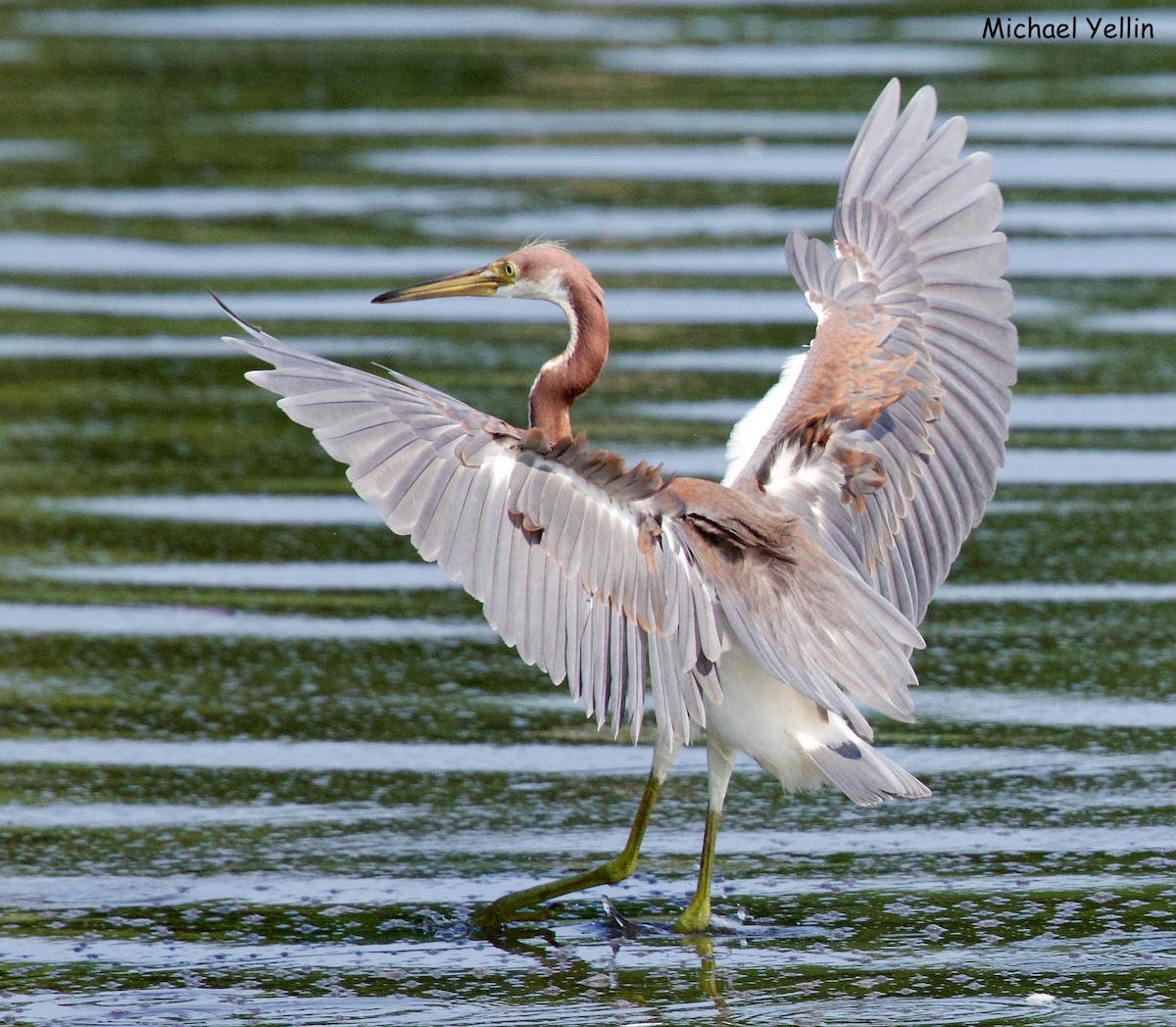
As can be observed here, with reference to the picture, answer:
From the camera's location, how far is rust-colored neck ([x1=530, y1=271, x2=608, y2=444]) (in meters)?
6.00

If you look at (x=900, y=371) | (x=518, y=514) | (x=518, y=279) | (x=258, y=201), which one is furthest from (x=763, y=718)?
(x=258, y=201)

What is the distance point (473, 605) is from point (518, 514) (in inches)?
106

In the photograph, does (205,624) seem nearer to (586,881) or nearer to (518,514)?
(586,881)

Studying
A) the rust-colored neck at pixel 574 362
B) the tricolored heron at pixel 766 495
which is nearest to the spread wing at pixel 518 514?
the tricolored heron at pixel 766 495

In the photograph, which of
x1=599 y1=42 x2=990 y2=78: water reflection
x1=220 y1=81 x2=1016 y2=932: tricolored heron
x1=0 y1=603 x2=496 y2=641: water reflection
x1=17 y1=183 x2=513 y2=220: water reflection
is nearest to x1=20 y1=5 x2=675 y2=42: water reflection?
x1=599 y1=42 x2=990 y2=78: water reflection

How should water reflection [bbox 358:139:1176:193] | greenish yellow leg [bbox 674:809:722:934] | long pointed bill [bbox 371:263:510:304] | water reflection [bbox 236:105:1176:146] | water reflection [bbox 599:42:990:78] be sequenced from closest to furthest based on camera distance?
greenish yellow leg [bbox 674:809:722:934], long pointed bill [bbox 371:263:510:304], water reflection [bbox 358:139:1176:193], water reflection [bbox 236:105:1176:146], water reflection [bbox 599:42:990:78]

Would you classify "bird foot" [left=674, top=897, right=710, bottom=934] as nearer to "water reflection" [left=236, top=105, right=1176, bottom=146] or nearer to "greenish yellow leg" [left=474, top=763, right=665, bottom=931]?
"greenish yellow leg" [left=474, top=763, right=665, bottom=931]

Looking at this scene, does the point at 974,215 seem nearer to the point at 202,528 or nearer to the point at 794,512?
the point at 794,512

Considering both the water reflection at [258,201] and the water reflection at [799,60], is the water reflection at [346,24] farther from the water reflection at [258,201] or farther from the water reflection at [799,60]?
the water reflection at [258,201]

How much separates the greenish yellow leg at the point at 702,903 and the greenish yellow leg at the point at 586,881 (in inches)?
7.4

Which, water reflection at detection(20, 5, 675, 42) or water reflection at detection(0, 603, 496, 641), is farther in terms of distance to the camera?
water reflection at detection(20, 5, 675, 42)

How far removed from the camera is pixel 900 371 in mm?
5918

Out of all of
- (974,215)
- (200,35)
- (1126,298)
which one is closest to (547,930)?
(974,215)

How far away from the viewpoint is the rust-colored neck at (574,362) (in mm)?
6000
